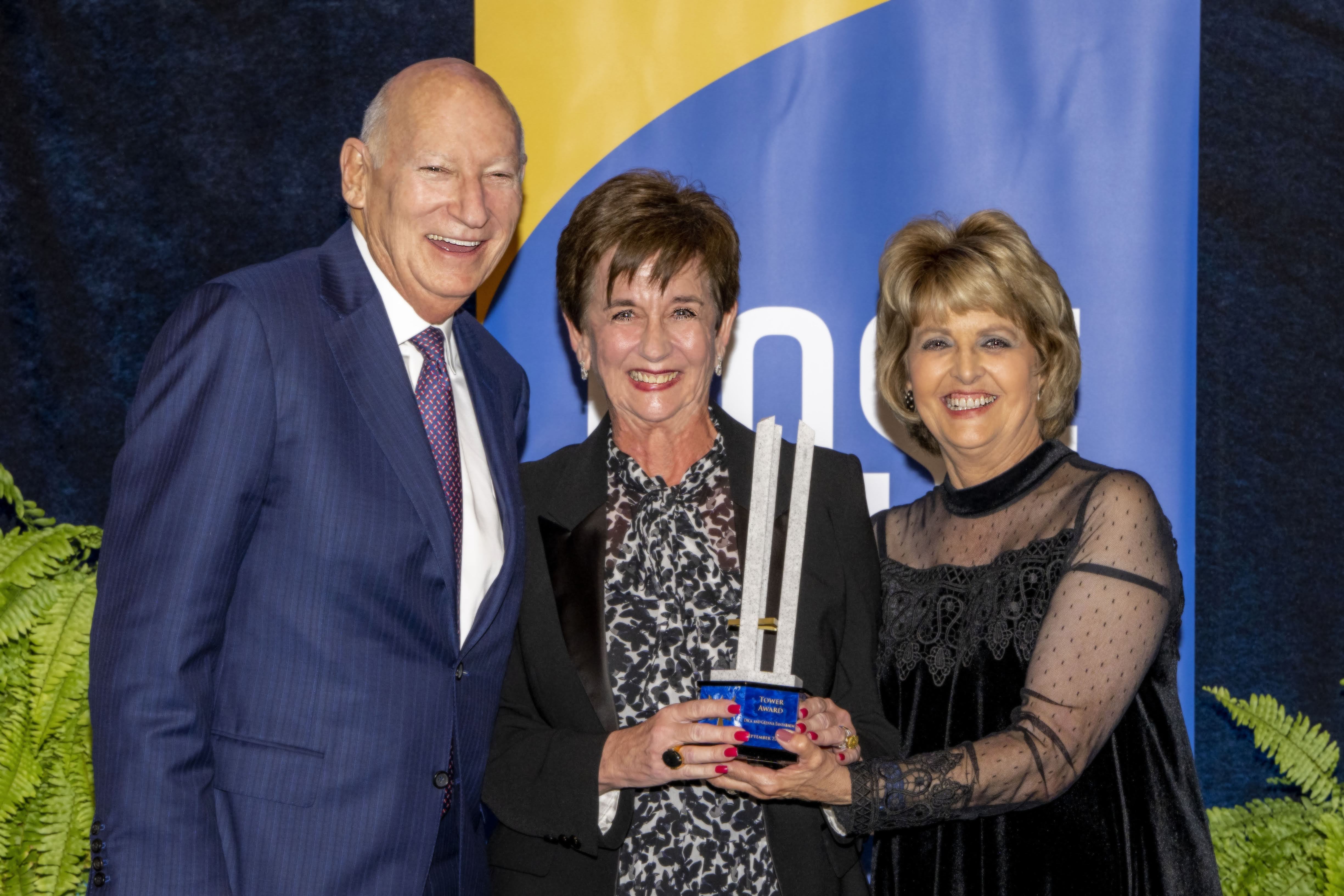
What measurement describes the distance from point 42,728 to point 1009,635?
2.23 meters

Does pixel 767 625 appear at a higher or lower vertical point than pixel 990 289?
lower

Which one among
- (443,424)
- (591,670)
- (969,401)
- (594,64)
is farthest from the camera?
(594,64)

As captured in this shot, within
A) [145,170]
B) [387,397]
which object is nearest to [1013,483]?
[387,397]

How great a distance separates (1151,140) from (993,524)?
4.41ft

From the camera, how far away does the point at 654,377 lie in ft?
7.23

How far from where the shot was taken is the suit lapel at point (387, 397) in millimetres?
1753

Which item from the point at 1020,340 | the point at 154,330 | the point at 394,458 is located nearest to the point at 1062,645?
the point at 1020,340

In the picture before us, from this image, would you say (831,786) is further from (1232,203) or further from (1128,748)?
(1232,203)

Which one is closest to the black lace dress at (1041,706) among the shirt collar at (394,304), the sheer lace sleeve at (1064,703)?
the sheer lace sleeve at (1064,703)

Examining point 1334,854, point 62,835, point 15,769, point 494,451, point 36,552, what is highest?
point 494,451

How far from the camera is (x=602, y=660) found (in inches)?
80.8

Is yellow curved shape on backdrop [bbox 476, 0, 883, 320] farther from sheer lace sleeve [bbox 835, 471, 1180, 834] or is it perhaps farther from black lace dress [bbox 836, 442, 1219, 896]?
sheer lace sleeve [bbox 835, 471, 1180, 834]

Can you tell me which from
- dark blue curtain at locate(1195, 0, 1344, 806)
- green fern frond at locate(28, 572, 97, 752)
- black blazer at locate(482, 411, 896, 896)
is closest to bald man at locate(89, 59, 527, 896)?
black blazer at locate(482, 411, 896, 896)

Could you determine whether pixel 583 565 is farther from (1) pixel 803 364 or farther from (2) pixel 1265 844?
(2) pixel 1265 844
